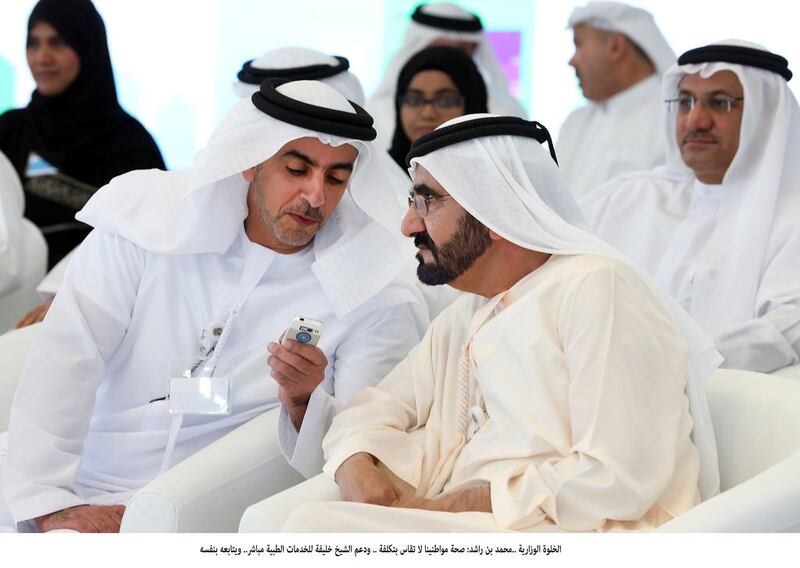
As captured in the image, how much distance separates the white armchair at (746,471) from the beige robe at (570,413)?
0.14m

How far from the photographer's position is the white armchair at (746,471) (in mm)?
2586

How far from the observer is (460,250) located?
3.13 metres

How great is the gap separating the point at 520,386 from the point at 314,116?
3.36 ft

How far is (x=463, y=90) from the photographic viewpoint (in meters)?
6.44

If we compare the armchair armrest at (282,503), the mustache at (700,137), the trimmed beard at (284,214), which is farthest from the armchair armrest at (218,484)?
the mustache at (700,137)

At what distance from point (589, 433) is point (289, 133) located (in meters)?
1.30

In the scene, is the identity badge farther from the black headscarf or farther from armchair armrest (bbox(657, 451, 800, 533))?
the black headscarf

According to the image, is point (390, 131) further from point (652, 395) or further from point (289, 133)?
point (652, 395)

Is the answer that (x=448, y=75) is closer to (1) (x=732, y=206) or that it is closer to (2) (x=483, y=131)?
(1) (x=732, y=206)

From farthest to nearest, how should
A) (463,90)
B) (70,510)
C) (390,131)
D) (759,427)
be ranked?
1. (390,131)
2. (463,90)
3. (70,510)
4. (759,427)

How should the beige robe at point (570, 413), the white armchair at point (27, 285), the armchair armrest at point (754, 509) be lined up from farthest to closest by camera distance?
the white armchair at point (27, 285) → the beige robe at point (570, 413) → the armchair armrest at point (754, 509)

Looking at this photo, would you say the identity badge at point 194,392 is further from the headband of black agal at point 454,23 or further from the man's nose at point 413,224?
the headband of black agal at point 454,23

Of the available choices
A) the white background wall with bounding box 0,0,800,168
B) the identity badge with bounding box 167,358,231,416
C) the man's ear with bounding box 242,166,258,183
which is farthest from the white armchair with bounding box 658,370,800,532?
the white background wall with bounding box 0,0,800,168
